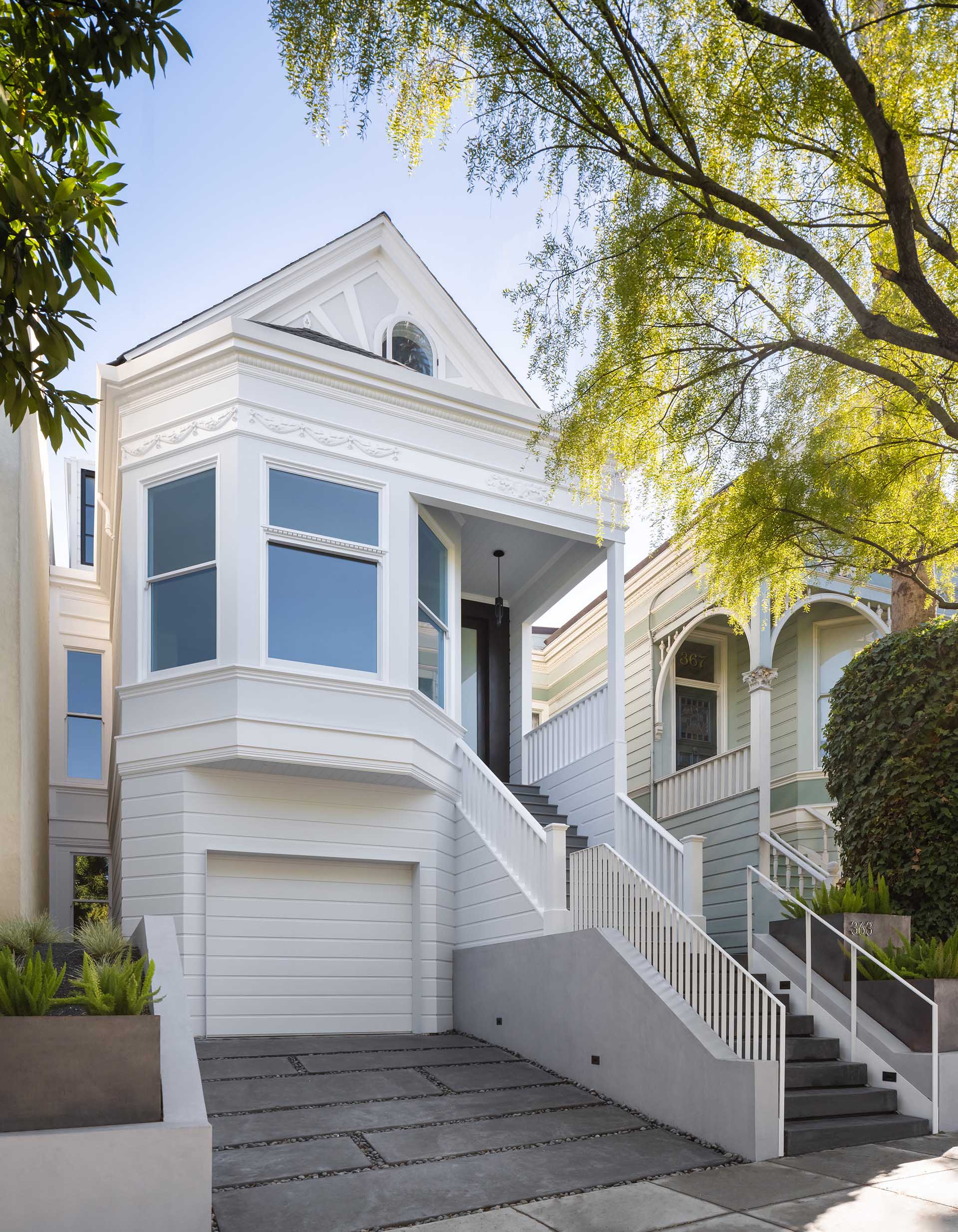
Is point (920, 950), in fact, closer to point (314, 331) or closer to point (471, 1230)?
point (471, 1230)

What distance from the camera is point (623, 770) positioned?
38.5 feet

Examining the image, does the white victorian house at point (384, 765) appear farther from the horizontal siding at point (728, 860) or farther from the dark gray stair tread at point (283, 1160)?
the dark gray stair tread at point (283, 1160)

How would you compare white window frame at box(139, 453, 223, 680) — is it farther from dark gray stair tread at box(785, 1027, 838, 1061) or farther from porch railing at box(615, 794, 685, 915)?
dark gray stair tread at box(785, 1027, 838, 1061)

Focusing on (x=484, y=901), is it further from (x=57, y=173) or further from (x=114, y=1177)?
(x=57, y=173)

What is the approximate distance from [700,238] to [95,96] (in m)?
4.76

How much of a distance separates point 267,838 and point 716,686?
893cm

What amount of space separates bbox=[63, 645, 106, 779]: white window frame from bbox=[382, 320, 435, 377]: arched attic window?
22.5ft

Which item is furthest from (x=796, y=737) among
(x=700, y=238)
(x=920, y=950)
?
(x=700, y=238)

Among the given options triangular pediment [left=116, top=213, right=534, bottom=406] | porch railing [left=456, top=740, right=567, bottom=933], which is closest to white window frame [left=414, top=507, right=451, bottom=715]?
triangular pediment [left=116, top=213, right=534, bottom=406]

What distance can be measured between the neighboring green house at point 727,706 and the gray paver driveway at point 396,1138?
15.5 feet

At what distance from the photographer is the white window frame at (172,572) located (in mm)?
9945

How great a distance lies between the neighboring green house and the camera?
13047 mm

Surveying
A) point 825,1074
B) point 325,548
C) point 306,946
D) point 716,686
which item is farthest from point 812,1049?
point 716,686

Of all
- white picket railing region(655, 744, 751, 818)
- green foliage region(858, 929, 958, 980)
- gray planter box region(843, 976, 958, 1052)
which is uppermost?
white picket railing region(655, 744, 751, 818)
